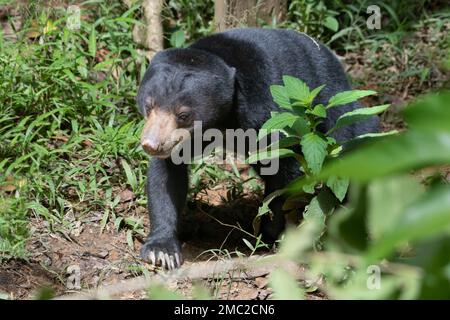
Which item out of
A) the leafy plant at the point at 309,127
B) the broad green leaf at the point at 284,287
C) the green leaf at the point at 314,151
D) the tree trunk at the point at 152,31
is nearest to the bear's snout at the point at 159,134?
the leafy plant at the point at 309,127

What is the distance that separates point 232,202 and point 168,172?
1102mm

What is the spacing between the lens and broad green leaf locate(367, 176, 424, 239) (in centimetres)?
104

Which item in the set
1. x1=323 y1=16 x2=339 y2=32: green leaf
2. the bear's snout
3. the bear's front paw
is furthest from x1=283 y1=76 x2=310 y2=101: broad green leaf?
x1=323 y1=16 x2=339 y2=32: green leaf

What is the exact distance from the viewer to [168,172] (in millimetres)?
6000

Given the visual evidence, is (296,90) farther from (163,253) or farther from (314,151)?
(163,253)

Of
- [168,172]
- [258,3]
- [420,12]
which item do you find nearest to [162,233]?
[168,172]

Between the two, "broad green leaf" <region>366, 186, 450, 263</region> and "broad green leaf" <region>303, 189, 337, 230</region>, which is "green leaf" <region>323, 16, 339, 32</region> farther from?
"broad green leaf" <region>366, 186, 450, 263</region>

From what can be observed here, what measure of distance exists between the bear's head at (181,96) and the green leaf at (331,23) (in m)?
2.93

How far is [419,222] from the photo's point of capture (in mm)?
954

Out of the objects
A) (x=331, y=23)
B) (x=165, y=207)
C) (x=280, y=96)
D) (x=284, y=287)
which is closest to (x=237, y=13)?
(x=331, y=23)

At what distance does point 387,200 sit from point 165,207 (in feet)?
16.1
